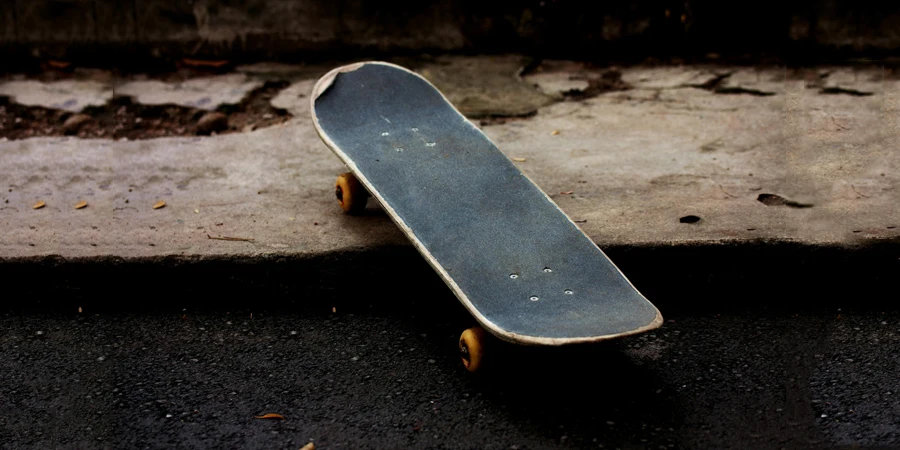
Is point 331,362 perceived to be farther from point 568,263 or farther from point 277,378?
point 568,263

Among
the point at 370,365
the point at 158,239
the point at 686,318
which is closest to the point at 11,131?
the point at 158,239

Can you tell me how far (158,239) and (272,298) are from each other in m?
0.39

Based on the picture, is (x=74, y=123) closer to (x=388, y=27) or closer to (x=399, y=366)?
(x=388, y=27)

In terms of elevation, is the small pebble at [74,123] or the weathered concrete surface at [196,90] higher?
the weathered concrete surface at [196,90]

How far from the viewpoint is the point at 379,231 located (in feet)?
8.16

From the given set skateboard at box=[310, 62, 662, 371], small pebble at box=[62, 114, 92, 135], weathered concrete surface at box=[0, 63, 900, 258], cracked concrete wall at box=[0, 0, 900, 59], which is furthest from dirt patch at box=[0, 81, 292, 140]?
skateboard at box=[310, 62, 662, 371]

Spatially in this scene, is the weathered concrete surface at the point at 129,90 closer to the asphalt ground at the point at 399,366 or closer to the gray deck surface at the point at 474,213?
the gray deck surface at the point at 474,213

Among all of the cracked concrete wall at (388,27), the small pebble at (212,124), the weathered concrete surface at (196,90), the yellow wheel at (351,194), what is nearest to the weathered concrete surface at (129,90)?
the weathered concrete surface at (196,90)

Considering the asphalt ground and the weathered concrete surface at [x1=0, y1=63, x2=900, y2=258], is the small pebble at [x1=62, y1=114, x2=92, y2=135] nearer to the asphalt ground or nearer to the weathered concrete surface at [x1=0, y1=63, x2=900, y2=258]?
the weathered concrete surface at [x1=0, y1=63, x2=900, y2=258]

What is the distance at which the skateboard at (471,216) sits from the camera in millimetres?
1928

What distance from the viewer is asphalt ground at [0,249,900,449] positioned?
6.07 feet

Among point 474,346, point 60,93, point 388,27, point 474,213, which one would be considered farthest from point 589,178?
point 60,93

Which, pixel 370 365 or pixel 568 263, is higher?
pixel 568 263

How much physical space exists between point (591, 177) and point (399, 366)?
41.4 inches
